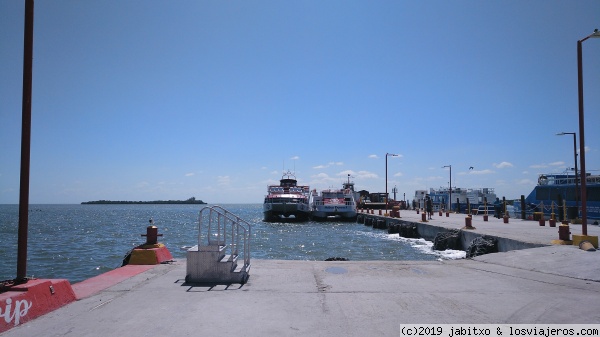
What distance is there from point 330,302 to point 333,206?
43110mm

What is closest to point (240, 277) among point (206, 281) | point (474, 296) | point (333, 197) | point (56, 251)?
point (206, 281)

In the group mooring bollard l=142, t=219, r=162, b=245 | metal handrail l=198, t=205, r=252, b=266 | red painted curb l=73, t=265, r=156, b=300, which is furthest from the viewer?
mooring bollard l=142, t=219, r=162, b=245

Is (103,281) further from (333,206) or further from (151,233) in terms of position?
(333,206)

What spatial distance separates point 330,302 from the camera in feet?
21.5

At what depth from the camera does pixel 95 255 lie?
69.3ft

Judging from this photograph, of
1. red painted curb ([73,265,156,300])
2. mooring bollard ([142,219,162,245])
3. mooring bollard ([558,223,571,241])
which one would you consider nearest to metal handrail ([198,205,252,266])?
red painted curb ([73,265,156,300])

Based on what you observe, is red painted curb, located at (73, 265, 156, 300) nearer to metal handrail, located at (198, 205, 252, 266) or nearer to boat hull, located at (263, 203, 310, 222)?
metal handrail, located at (198, 205, 252, 266)

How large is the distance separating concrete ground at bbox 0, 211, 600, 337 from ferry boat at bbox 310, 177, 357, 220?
39.4m

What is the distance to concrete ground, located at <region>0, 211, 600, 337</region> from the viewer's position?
529 cm

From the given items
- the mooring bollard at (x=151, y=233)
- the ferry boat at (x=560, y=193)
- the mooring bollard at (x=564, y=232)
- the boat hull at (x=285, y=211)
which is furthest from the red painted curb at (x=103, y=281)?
the boat hull at (x=285, y=211)

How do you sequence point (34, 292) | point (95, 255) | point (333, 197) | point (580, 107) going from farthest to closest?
1. point (333, 197)
2. point (95, 255)
3. point (580, 107)
4. point (34, 292)

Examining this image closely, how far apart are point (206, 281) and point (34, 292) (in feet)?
9.87

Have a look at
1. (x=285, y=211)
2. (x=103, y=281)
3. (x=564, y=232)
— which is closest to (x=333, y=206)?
(x=285, y=211)

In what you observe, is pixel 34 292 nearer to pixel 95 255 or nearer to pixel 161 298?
pixel 161 298
